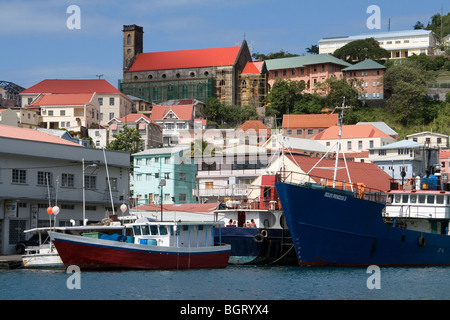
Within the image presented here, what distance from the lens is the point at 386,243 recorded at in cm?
4616

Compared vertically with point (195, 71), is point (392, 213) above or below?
below

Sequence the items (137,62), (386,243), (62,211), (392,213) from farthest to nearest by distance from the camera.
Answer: (137,62)
(62,211)
(392,213)
(386,243)

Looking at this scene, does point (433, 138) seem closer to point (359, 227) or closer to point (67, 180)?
point (67, 180)

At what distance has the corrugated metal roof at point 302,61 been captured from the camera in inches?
5817

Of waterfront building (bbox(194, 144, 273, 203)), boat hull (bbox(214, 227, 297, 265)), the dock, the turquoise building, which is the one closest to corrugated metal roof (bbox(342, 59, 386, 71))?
waterfront building (bbox(194, 144, 273, 203))

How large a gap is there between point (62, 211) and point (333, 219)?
64.7ft

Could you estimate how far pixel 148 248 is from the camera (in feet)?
130

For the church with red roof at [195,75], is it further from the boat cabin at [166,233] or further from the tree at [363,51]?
the boat cabin at [166,233]

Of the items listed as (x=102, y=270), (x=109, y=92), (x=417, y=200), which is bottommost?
(x=102, y=270)

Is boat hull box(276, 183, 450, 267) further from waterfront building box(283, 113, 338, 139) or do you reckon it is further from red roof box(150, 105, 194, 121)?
red roof box(150, 105, 194, 121)
